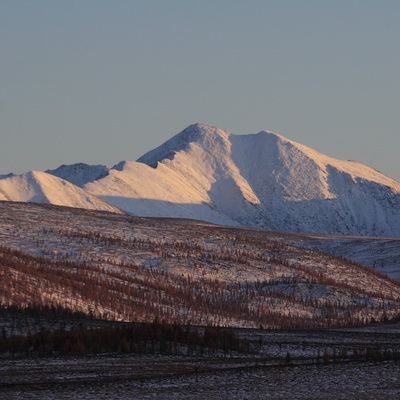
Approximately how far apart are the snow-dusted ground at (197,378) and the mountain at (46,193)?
147172 millimetres

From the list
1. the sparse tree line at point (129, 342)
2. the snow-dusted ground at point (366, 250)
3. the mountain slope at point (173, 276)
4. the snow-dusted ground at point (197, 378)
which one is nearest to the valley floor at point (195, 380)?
the snow-dusted ground at point (197, 378)

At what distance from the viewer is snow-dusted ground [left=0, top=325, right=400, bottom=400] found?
61.9 feet

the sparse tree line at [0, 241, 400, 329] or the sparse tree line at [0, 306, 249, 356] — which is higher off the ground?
the sparse tree line at [0, 241, 400, 329]

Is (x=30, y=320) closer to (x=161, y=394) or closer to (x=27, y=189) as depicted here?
(x=161, y=394)

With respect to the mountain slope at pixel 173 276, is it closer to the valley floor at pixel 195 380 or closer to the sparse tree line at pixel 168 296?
the sparse tree line at pixel 168 296

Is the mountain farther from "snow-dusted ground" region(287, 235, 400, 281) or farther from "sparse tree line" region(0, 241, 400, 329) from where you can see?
"sparse tree line" region(0, 241, 400, 329)

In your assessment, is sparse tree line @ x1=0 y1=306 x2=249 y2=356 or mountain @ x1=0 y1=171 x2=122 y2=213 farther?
mountain @ x1=0 y1=171 x2=122 y2=213

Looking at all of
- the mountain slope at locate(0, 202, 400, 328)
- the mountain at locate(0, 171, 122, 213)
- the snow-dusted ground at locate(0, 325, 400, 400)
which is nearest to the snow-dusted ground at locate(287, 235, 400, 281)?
the mountain slope at locate(0, 202, 400, 328)

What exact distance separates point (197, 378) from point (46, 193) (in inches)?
6642

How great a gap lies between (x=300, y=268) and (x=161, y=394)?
188 feet

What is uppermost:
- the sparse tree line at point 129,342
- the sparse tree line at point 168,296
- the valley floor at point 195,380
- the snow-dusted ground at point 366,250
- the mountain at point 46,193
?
the mountain at point 46,193

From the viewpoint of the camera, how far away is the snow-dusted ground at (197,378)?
61.9ft

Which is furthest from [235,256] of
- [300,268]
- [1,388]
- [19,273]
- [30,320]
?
[1,388]

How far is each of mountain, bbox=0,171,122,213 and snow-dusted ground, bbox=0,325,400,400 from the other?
483 ft
